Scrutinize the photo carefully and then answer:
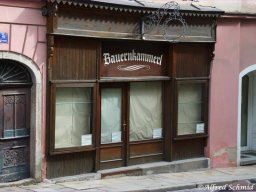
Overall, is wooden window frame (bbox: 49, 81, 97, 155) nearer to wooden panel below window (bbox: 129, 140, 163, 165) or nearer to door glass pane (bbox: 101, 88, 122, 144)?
door glass pane (bbox: 101, 88, 122, 144)

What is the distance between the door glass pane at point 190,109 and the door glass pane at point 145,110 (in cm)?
59

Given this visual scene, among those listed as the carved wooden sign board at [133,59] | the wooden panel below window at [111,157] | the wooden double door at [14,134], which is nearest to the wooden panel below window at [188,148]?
the wooden panel below window at [111,157]

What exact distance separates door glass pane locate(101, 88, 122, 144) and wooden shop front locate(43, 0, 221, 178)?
0.02 metres

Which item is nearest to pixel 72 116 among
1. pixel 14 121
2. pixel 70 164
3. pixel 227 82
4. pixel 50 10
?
pixel 70 164

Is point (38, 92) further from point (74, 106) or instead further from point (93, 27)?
point (93, 27)

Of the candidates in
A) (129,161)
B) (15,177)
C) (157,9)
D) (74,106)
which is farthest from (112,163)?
(157,9)

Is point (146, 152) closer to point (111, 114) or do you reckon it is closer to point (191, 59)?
point (111, 114)

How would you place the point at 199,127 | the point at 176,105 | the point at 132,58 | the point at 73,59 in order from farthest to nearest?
the point at 199,127 < the point at 176,105 < the point at 132,58 < the point at 73,59

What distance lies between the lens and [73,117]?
11.9m

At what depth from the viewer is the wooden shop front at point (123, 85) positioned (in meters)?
11.4

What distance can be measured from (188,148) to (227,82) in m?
2.12

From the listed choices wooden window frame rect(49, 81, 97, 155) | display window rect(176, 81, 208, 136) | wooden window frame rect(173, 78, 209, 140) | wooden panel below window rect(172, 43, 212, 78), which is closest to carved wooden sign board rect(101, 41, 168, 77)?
wooden panel below window rect(172, 43, 212, 78)

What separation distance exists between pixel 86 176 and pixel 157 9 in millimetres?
4221

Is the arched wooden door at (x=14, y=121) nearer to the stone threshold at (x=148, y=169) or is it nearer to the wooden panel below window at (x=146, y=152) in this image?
the stone threshold at (x=148, y=169)
